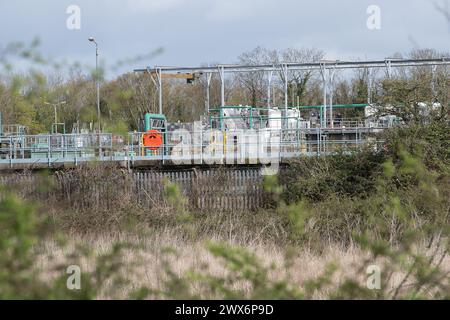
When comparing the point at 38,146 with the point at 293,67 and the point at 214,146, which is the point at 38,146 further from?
the point at 293,67

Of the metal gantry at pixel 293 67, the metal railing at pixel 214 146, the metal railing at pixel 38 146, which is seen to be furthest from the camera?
the metal gantry at pixel 293 67

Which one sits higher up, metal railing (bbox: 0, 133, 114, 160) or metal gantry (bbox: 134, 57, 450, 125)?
metal gantry (bbox: 134, 57, 450, 125)

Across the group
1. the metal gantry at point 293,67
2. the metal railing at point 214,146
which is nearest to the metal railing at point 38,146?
the metal railing at point 214,146

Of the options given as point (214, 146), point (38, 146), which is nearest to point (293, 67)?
point (214, 146)

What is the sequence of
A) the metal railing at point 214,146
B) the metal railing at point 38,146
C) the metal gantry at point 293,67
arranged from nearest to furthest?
the metal railing at point 214,146, the metal railing at point 38,146, the metal gantry at point 293,67

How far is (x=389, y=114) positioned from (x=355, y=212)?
615 centimetres

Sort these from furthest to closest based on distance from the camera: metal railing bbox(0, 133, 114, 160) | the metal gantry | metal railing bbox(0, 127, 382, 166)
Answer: the metal gantry
metal railing bbox(0, 133, 114, 160)
metal railing bbox(0, 127, 382, 166)

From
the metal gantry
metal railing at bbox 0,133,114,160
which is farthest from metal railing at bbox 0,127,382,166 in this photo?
the metal gantry

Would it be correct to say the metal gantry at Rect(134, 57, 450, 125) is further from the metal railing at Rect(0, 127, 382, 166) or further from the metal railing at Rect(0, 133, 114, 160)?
the metal railing at Rect(0, 133, 114, 160)

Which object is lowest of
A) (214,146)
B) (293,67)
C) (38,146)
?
(214,146)

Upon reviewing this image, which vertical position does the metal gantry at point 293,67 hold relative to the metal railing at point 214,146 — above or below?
above

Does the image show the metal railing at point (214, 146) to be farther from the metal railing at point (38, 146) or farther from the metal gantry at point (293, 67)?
the metal gantry at point (293, 67)

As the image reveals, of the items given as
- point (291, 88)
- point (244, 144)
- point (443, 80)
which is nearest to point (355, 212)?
point (443, 80)
